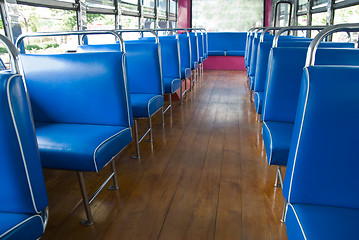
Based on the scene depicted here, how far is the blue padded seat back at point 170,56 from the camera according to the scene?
3240 mm

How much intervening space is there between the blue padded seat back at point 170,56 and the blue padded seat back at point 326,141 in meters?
2.43

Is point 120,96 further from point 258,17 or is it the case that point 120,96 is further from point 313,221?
point 258,17

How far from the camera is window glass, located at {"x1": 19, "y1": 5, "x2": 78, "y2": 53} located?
2.47 meters

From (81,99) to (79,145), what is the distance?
0.41 meters

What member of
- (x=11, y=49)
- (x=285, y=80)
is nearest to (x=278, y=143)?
(x=285, y=80)

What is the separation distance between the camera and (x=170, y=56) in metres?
3.32

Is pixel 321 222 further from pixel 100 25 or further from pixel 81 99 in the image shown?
pixel 100 25

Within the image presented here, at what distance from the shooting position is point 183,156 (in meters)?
2.47

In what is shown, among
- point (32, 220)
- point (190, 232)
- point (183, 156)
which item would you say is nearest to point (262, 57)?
point (183, 156)

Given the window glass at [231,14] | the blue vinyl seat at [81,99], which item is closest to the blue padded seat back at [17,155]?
the blue vinyl seat at [81,99]

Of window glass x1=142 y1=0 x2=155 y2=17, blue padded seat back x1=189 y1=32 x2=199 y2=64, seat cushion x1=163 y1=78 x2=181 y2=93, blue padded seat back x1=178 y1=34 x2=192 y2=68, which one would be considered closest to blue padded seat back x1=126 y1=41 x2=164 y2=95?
seat cushion x1=163 y1=78 x2=181 y2=93

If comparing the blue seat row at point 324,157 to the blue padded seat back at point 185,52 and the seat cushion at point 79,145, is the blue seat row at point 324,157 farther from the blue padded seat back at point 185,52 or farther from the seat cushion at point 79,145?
the blue padded seat back at point 185,52

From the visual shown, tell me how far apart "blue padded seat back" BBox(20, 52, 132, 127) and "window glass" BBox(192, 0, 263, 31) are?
8083 millimetres

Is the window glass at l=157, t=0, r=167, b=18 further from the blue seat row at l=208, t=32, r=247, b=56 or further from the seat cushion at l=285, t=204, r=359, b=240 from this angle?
the seat cushion at l=285, t=204, r=359, b=240
